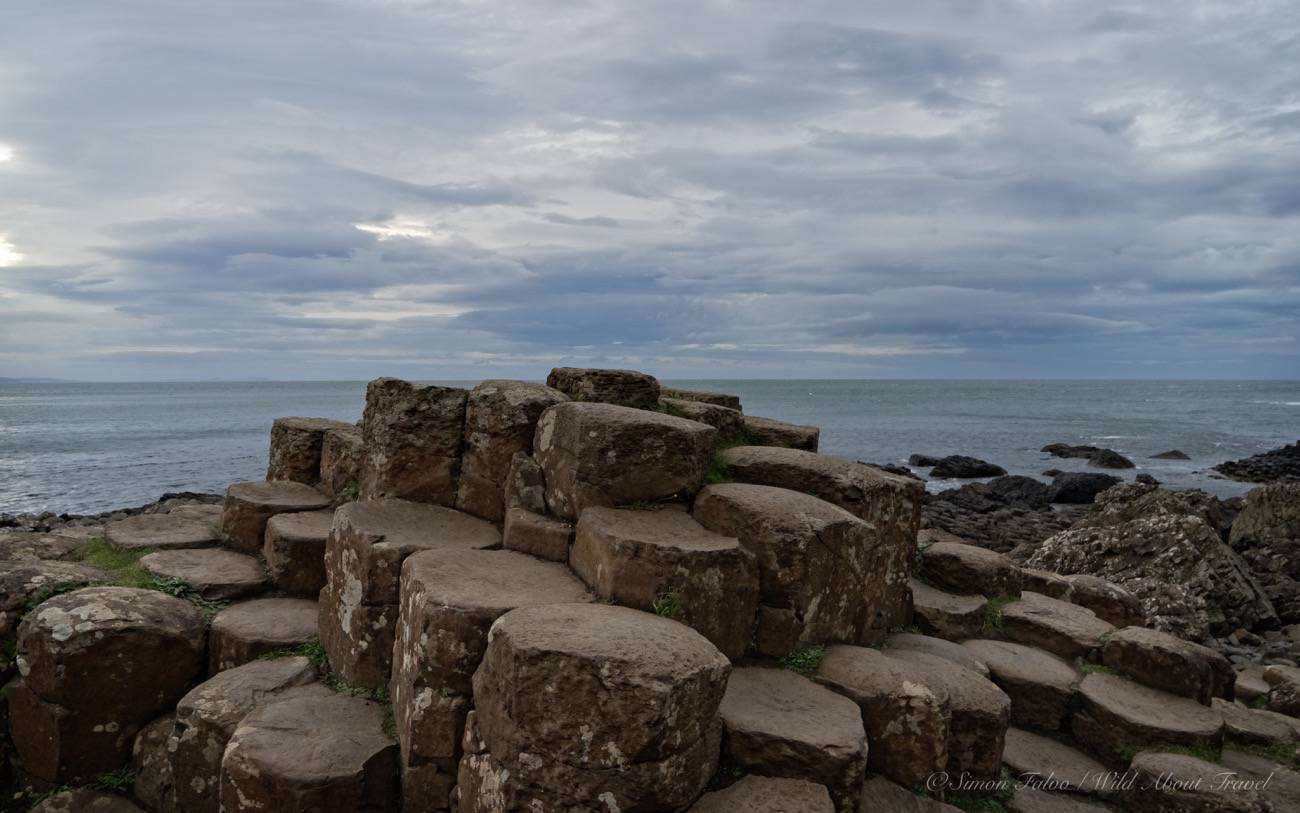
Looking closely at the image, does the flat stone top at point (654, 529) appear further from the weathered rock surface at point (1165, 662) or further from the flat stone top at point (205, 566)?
the weathered rock surface at point (1165, 662)

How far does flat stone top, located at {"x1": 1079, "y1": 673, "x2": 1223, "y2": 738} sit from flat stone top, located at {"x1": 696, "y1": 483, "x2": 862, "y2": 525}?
8.56 feet

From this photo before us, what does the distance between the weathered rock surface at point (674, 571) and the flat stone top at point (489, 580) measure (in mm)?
234

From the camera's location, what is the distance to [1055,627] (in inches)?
307

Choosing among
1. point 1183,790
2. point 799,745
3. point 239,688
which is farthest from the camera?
point 239,688

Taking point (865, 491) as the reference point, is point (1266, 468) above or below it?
below

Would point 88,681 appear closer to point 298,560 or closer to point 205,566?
point 205,566

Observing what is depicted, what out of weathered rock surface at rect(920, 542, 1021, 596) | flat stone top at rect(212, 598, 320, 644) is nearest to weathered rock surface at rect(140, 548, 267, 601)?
flat stone top at rect(212, 598, 320, 644)

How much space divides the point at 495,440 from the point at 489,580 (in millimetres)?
1780

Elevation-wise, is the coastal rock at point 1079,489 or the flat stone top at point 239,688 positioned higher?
the flat stone top at point 239,688

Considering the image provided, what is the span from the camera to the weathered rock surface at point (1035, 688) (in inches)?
273

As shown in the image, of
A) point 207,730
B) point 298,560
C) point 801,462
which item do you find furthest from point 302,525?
point 801,462

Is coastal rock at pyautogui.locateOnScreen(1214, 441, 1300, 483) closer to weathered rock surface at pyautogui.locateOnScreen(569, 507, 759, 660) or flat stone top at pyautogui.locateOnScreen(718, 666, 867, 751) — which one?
flat stone top at pyautogui.locateOnScreen(718, 666, 867, 751)

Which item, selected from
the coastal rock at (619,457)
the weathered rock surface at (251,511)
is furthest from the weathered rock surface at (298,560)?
the coastal rock at (619,457)

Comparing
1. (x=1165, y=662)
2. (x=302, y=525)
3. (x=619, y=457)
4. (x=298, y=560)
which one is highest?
(x=619, y=457)
